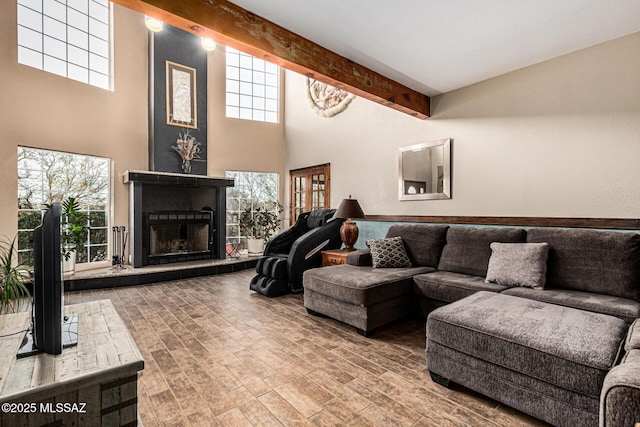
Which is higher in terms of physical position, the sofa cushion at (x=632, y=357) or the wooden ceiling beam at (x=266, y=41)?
the wooden ceiling beam at (x=266, y=41)

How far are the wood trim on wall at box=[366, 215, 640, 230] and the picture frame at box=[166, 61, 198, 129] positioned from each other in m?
4.07

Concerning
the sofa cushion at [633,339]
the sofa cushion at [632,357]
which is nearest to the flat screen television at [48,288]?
the sofa cushion at [632,357]

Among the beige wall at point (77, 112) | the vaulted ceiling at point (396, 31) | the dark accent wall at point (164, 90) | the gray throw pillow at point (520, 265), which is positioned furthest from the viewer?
the dark accent wall at point (164, 90)

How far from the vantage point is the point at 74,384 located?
3.61ft

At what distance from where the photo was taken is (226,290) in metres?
4.17

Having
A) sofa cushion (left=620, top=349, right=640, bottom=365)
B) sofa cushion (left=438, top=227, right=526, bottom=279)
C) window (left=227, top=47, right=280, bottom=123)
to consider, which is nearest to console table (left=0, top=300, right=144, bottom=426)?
sofa cushion (left=620, top=349, right=640, bottom=365)

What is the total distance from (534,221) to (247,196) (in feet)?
16.4

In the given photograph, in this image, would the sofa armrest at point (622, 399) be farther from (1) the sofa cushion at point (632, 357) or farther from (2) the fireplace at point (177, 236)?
(2) the fireplace at point (177, 236)

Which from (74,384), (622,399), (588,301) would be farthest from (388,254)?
(74,384)

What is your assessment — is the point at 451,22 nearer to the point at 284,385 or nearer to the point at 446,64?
the point at 446,64

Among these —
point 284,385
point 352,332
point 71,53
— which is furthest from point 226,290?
point 71,53

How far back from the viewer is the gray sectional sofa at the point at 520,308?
1421 millimetres

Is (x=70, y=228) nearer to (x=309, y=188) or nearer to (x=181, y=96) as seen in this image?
(x=181, y=96)

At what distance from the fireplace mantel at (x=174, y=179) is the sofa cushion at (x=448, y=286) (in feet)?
12.8
